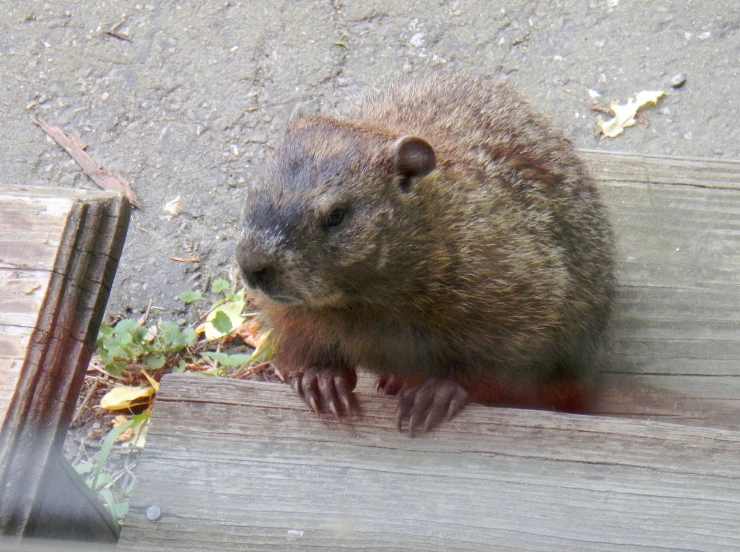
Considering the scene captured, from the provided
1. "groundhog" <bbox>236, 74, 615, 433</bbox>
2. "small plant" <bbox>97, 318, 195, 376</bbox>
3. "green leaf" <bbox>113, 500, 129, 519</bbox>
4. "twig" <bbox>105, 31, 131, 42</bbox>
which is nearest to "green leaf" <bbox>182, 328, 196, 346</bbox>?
"small plant" <bbox>97, 318, 195, 376</bbox>

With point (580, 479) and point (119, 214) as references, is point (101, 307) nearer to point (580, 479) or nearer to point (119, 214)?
point (119, 214)

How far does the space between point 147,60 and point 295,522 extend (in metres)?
3.94

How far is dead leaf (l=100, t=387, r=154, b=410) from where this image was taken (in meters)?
3.65

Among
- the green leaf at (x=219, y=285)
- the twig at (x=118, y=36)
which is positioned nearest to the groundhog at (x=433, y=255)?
the green leaf at (x=219, y=285)

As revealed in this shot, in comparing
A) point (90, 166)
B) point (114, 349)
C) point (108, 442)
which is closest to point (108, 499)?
point (108, 442)

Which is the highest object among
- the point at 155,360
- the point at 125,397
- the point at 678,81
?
the point at 678,81

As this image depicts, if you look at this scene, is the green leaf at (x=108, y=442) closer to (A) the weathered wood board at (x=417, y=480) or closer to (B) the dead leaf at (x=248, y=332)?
(B) the dead leaf at (x=248, y=332)

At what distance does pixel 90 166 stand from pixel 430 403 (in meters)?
3.08

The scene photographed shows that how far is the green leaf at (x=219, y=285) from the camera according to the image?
4039mm

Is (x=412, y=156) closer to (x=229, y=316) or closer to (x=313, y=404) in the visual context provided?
(x=313, y=404)

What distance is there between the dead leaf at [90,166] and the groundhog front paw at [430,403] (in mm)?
2606

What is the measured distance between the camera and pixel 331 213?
2.20 metres

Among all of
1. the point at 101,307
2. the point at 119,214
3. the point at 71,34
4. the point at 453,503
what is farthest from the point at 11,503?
the point at 71,34

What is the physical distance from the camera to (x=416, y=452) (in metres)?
1.96
